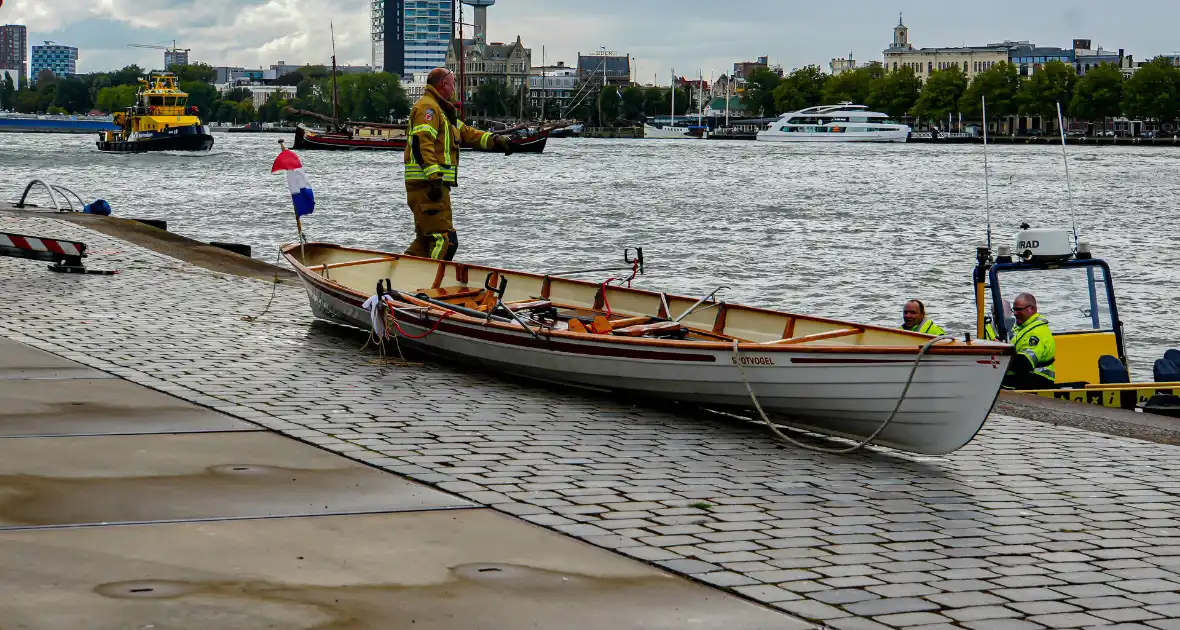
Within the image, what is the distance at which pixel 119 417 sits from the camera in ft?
28.0

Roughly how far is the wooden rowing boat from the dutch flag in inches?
22.8

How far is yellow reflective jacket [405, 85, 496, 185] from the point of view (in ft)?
44.6

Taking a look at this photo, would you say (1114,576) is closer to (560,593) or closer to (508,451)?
(560,593)

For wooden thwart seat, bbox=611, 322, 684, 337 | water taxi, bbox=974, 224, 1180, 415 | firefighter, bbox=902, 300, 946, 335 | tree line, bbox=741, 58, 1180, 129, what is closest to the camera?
wooden thwart seat, bbox=611, 322, 684, 337

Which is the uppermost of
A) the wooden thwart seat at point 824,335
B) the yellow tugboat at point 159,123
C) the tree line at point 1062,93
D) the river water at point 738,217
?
the tree line at point 1062,93

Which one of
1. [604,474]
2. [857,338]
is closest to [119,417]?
[604,474]

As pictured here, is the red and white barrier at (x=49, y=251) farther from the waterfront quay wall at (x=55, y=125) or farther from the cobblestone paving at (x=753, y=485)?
the waterfront quay wall at (x=55, y=125)

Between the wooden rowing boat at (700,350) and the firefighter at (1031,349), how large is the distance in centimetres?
198

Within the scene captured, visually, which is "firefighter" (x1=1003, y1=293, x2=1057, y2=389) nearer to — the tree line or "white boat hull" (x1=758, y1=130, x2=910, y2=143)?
"white boat hull" (x1=758, y1=130, x2=910, y2=143)

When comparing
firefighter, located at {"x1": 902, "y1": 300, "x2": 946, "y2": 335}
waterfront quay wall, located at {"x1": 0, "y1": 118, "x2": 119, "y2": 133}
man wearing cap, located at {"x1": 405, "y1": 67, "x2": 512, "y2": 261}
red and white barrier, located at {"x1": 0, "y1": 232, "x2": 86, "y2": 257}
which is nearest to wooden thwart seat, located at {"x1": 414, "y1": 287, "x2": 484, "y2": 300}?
man wearing cap, located at {"x1": 405, "y1": 67, "x2": 512, "y2": 261}

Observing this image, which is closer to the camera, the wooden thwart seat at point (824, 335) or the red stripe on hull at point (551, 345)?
the wooden thwart seat at point (824, 335)

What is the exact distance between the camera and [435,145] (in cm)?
1375

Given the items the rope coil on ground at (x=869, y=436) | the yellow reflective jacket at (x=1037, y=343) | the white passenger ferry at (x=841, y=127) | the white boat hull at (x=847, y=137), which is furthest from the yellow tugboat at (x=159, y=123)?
the rope coil on ground at (x=869, y=436)

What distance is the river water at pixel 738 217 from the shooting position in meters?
29.0
